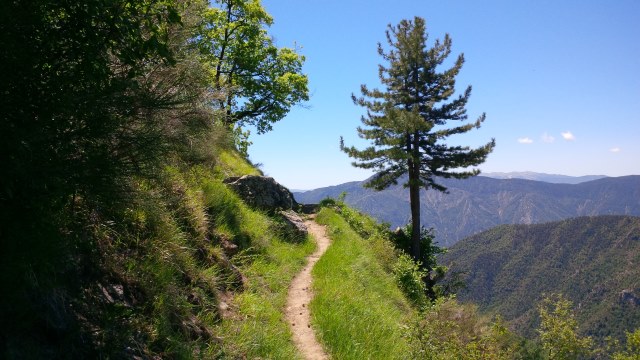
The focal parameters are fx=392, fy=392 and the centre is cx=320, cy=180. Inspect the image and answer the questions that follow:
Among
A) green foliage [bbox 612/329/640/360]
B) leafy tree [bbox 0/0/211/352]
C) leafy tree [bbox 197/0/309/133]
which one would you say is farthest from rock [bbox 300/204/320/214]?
leafy tree [bbox 0/0/211/352]

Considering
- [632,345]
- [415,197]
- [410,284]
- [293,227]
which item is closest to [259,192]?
[293,227]

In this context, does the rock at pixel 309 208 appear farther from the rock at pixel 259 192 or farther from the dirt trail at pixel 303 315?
the dirt trail at pixel 303 315

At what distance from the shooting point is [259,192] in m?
12.3

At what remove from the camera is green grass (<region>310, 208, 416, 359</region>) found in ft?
22.4

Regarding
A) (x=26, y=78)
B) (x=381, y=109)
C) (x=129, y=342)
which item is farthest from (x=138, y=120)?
(x=381, y=109)

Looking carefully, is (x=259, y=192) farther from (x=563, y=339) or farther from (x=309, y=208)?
(x=563, y=339)

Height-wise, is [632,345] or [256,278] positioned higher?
[256,278]

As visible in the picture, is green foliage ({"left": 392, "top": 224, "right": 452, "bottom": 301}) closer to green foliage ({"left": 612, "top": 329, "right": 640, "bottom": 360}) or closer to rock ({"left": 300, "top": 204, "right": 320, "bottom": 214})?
rock ({"left": 300, "top": 204, "right": 320, "bottom": 214})

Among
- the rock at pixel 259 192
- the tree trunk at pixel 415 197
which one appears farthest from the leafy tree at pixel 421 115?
the rock at pixel 259 192

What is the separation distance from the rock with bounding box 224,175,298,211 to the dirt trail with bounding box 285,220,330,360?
2.45m

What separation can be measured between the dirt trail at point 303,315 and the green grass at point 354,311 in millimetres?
156

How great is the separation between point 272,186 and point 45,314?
33.8 feet

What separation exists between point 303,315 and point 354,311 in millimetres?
1111

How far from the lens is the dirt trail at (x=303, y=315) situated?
6422 millimetres
